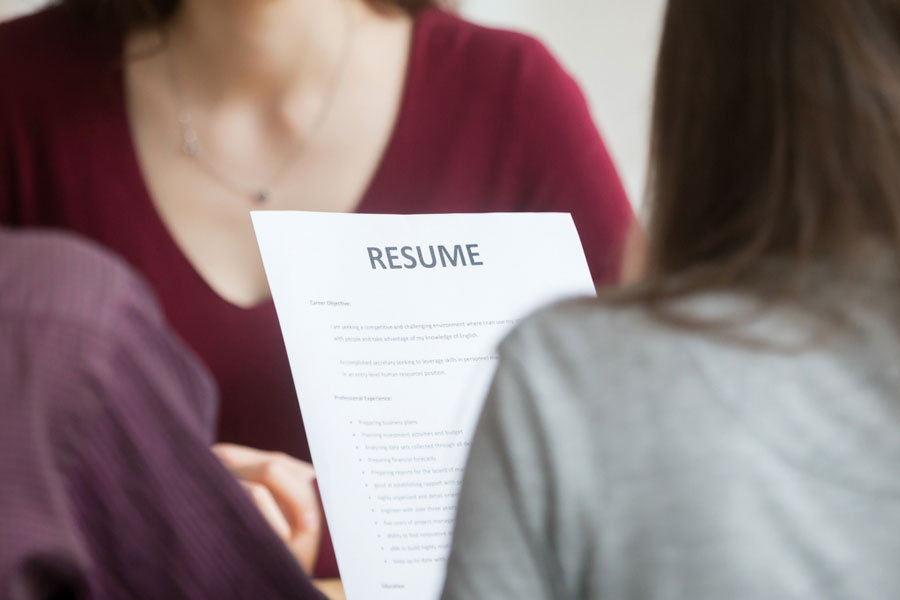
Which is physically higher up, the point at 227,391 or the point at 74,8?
the point at 74,8

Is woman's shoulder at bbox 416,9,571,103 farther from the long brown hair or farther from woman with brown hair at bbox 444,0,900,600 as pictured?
woman with brown hair at bbox 444,0,900,600

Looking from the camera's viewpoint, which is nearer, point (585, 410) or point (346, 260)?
point (585, 410)

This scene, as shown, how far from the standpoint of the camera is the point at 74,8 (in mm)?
919

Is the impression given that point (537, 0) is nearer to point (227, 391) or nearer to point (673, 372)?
point (227, 391)

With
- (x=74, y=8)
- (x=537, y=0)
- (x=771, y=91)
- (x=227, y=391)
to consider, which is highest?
(x=771, y=91)

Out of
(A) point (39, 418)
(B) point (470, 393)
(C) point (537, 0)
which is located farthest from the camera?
(C) point (537, 0)

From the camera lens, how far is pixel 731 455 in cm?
34

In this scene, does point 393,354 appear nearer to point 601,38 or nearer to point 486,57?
point 486,57

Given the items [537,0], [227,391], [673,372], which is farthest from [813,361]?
[537,0]

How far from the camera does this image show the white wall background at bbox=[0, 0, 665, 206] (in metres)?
1.41

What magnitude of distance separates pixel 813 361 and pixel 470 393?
0.92ft

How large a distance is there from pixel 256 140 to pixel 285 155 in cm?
3

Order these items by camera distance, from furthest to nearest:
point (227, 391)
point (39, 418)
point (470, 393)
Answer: point (227, 391), point (470, 393), point (39, 418)

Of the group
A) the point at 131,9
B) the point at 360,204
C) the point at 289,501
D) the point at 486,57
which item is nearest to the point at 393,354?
the point at 289,501
